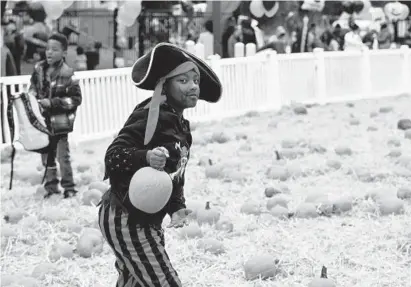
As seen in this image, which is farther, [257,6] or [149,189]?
[257,6]

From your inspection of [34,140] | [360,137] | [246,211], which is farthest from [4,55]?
[246,211]

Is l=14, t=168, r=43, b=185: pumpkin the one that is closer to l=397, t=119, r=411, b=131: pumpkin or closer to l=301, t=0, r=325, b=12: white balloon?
l=397, t=119, r=411, b=131: pumpkin

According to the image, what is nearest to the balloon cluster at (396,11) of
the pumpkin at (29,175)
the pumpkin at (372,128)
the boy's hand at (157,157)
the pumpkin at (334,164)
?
the pumpkin at (372,128)

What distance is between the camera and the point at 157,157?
275cm

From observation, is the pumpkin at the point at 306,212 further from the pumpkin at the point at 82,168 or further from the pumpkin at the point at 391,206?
the pumpkin at the point at 82,168

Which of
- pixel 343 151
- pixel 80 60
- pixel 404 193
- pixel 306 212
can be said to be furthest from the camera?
pixel 80 60

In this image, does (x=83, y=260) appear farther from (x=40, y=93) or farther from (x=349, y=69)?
(x=349, y=69)

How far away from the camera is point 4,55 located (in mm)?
10125

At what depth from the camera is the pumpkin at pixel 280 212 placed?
5453 millimetres

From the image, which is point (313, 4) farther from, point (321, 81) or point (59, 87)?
point (59, 87)

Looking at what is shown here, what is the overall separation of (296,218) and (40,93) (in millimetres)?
2518

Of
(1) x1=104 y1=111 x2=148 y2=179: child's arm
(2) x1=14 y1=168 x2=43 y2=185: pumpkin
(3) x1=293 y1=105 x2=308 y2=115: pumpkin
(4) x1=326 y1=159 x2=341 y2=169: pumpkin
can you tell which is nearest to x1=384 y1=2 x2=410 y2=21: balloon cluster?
(3) x1=293 y1=105 x2=308 y2=115: pumpkin

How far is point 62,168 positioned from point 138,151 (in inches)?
151

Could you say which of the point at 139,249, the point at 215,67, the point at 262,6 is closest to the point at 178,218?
the point at 139,249
